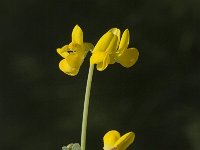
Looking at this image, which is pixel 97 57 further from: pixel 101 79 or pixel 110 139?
pixel 101 79

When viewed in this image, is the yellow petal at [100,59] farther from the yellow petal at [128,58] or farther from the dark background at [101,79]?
the dark background at [101,79]

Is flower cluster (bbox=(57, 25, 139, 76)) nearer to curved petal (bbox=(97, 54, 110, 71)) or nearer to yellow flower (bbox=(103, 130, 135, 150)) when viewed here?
curved petal (bbox=(97, 54, 110, 71))

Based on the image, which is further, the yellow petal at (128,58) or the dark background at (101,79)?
the dark background at (101,79)

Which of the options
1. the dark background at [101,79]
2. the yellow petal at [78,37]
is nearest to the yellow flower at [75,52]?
the yellow petal at [78,37]

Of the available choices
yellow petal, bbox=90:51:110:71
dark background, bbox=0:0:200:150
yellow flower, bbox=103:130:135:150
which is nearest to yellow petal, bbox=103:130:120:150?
yellow flower, bbox=103:130:135:150

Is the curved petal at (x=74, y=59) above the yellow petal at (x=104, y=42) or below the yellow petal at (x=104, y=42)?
below

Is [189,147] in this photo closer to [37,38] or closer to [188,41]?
[188,41]
